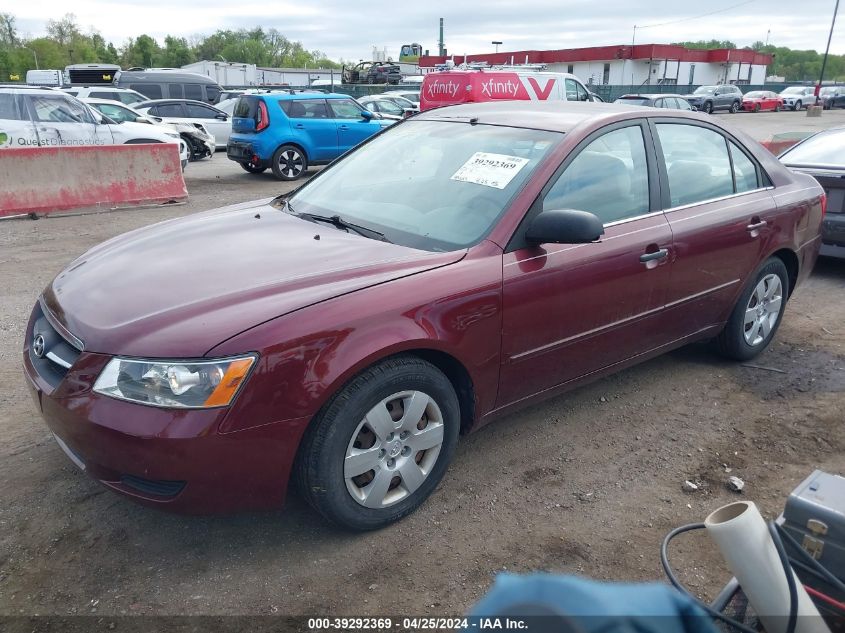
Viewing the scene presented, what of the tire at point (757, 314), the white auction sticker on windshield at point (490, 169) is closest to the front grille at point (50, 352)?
the white auction sticker on windshield at point (490, 169)

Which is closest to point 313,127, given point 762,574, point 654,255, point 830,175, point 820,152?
point 820,152

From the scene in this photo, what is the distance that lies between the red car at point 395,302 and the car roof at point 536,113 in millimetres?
22

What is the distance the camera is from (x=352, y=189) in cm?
378

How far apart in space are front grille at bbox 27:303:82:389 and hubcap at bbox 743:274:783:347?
12.9 ft

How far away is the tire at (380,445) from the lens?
2559mm

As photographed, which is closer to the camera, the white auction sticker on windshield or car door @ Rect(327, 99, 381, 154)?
the white auction sticker on windshield

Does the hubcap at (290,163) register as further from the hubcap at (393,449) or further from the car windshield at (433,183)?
the hubcap at (393,449)

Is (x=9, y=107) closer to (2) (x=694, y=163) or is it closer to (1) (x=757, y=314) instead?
(2) (x=694, y=163)

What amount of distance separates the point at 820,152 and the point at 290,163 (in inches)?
370

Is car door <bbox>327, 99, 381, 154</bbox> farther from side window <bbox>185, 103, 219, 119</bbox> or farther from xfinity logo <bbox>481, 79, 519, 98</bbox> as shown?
side window <bbox>185, 103, 219, 119</bbox>

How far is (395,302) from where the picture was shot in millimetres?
2689

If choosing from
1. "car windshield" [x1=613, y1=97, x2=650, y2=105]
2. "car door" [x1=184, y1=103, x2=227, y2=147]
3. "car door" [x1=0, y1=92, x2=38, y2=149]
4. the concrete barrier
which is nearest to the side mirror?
the concrete barrier

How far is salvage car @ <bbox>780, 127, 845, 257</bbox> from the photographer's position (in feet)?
21.4

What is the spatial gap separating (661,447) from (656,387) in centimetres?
79
